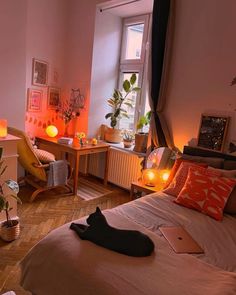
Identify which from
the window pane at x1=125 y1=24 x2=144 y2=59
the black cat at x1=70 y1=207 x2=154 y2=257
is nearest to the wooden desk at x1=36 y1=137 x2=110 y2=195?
the window pane at x1=125 y1=24 x2=144 y2=59

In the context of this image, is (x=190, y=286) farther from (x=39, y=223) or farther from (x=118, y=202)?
(x=118, y=202)

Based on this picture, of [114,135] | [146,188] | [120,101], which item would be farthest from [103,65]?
[146,188]

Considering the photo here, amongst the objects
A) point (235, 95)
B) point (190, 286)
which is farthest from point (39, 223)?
point (235, 95)

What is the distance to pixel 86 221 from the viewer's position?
1664 mm

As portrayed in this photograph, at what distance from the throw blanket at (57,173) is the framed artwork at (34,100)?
115 centimetres

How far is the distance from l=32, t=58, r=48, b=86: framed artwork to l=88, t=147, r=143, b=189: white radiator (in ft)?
4.76

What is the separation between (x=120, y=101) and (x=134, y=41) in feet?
3.41

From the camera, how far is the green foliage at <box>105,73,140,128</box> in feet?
12.8

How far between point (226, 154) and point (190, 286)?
1.78 m

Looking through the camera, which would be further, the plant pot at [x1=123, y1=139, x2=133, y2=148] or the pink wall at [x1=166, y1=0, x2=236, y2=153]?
the plant pot at [x1=123, y1=139, x2=133, y2=148]

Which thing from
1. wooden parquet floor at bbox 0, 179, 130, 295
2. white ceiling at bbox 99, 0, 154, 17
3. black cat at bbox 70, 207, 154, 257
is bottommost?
wooden parquet floor at bbox 0, 179, 130, 295

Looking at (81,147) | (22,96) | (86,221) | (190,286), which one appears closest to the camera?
(190,286)

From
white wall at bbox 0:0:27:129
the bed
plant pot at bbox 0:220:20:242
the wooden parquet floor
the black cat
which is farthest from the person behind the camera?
white wall at bbox 0:0:27:129

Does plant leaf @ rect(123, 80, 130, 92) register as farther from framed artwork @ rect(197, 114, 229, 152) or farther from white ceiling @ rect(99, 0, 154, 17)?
framed artwork @ rect(197, 114, 229, 152)
